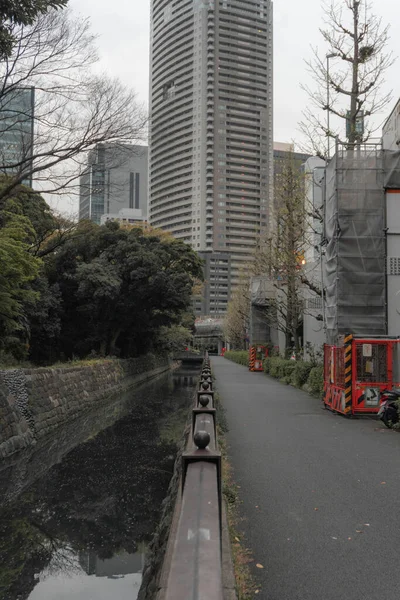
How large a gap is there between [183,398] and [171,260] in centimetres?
722

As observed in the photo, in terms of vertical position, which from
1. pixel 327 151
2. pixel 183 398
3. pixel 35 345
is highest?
pixel 327 151

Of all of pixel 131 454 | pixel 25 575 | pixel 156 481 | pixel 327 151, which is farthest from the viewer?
pixel 327 151

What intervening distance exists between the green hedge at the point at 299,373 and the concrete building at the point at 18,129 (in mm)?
10957

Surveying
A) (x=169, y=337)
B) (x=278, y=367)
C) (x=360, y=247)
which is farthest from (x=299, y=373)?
(x=169, y=337)

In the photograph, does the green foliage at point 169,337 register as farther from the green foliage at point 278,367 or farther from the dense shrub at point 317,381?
the dense shrub at point 317,381

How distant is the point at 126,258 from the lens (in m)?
24.7

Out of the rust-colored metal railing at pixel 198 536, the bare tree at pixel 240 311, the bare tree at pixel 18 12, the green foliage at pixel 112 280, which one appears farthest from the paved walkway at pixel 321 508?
the bare tree at pixel 240 311

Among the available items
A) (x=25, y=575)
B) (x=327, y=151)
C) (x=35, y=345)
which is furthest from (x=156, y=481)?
(x=35, y=345)

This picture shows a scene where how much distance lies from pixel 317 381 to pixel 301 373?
294cm

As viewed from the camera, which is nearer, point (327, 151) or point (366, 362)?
point (366, 362)

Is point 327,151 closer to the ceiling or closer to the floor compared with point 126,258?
closer to the ceiling

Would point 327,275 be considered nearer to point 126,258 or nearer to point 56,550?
point 56,550

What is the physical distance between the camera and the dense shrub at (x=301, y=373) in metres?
19.5

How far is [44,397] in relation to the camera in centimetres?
1409
